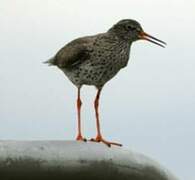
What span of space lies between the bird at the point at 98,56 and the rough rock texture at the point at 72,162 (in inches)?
243

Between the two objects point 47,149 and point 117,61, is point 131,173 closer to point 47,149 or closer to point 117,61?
point 47,149

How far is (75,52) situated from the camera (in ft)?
42.6

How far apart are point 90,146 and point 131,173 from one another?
18.3 inches

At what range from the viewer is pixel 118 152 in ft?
20.4

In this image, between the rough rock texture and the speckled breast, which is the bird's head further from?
the rough rock texture

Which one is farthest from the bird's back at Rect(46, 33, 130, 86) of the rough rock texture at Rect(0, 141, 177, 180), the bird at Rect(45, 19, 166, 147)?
the rough rock texture at Rect(0, 141, 177, 180)

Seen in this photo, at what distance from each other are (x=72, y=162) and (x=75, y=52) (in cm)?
727

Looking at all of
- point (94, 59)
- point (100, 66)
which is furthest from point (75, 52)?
point (100, 66)

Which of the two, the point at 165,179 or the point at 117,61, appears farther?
the point at 117,61

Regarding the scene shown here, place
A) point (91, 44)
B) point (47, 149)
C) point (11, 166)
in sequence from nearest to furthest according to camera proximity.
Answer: point (11, 166), point (47, 149), point (91, 44)

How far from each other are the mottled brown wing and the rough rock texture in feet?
21.8

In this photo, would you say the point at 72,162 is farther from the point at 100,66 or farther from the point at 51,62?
the point at 51,62

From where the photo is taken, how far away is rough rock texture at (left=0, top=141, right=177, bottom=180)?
566 cm

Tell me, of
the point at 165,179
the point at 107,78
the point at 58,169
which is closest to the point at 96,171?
the point at 58,169
